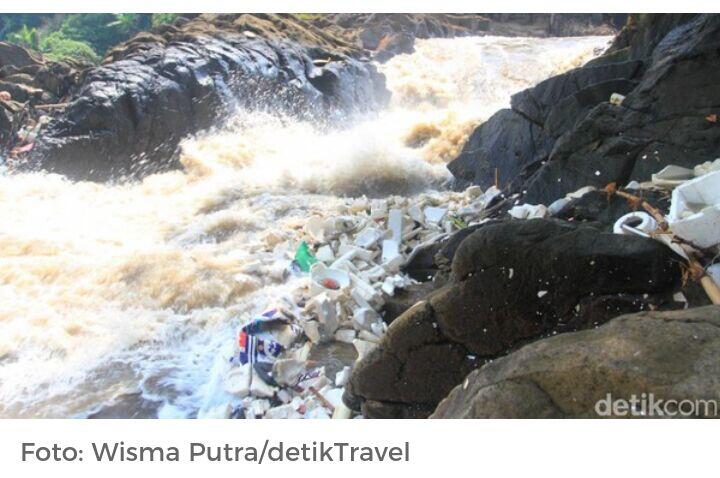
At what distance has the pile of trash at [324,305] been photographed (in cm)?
295

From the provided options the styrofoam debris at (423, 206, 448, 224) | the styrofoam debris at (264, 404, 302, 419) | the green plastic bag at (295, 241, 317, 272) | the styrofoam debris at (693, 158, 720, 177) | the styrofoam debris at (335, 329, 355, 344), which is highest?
the styrofoam debris at (693, 158, 720, 177)

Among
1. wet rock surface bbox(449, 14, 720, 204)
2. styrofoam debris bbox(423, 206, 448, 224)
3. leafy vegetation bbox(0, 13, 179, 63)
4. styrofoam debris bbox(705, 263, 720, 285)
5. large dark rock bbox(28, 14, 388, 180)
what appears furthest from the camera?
leafy vegetation bbox(0, 13, 179, 63)

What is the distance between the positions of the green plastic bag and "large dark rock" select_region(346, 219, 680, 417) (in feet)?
6.83

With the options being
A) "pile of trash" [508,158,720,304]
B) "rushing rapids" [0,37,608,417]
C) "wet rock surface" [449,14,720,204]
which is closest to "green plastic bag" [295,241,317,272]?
"rushing rapids" [0,37,608,417]

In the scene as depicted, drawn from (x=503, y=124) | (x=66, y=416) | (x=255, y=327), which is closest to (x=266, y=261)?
(x=255, y=327)

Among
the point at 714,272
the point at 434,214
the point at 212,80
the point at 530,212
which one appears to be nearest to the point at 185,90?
the point at 212,80

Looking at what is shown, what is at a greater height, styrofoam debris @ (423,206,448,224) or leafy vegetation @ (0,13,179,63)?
leafy vegetation @ (0,13,179,63)

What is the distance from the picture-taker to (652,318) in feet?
5.52

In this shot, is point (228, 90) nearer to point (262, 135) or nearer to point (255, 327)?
point (262, 135)

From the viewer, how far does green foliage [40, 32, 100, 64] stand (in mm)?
21594

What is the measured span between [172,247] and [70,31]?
22175mm

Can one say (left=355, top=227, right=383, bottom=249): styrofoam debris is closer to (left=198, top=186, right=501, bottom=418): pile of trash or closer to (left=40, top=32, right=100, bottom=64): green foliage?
(left=198, top=186, right=501, bottom=418): pile of trash

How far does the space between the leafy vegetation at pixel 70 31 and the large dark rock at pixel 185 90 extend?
425 inches

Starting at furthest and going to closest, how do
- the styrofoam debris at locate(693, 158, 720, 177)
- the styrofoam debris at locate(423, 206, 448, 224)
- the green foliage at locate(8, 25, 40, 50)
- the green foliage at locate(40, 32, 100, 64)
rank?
the green foliage at locate(40, 32, 100, 64)
the green foliage at locate(8, 25, 40, 50)
the styrofoam debris at locate(423, 206, 448, 224)
the styrofoam debris at locate(693, 158, 720, 177)
